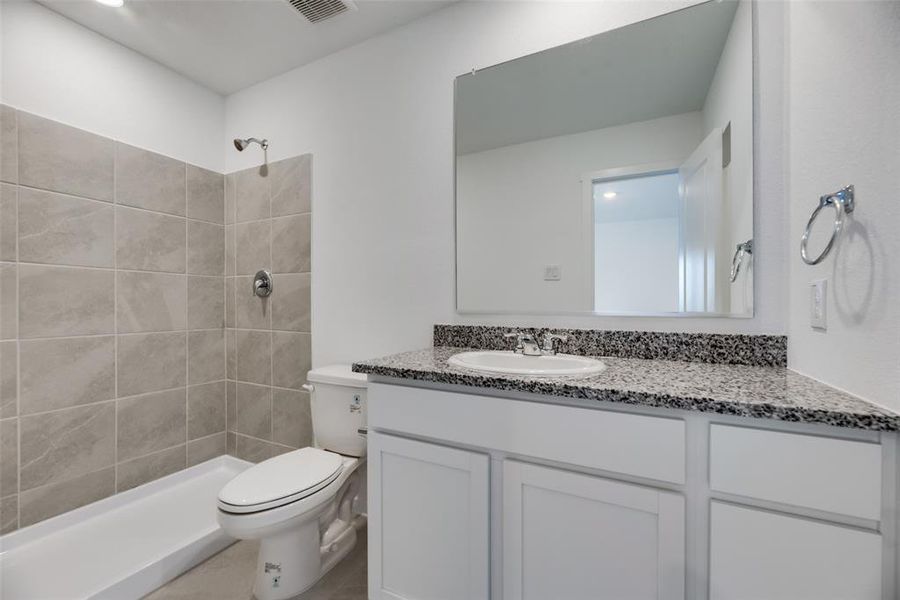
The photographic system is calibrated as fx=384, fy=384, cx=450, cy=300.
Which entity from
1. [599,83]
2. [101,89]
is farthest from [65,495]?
[599,83]

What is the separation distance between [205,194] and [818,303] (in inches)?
110

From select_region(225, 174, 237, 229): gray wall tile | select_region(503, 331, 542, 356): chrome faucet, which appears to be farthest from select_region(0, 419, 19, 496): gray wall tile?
select_region(503, 331, 542, 356): chrome faucet

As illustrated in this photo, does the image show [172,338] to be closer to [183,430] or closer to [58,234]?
[183,430]

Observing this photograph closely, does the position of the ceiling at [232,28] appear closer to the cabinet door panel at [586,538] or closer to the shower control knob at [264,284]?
the shower control knob at [264,284]

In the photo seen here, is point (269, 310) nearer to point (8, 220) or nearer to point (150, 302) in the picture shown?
point (150, 302)

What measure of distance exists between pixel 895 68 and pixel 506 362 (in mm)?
1159

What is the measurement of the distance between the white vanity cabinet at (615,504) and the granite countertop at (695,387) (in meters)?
0.04

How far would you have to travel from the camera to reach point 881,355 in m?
0.74

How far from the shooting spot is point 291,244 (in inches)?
83.4

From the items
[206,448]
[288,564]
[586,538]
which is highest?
[586,538]

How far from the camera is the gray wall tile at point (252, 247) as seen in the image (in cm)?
221

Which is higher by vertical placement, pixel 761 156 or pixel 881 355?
pixel 761 156

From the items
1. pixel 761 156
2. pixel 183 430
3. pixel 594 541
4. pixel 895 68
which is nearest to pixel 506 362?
pixel 594 541

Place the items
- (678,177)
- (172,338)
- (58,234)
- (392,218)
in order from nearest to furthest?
(678,177)
(58,234)
(392,218)
(172,338)
